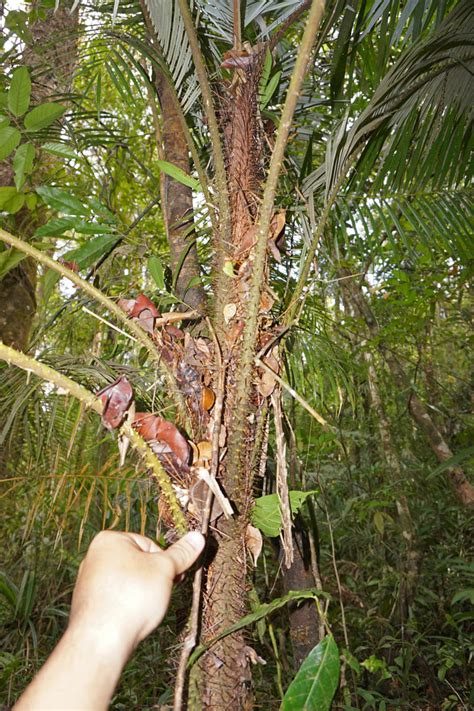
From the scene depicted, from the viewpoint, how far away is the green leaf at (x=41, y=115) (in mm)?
987

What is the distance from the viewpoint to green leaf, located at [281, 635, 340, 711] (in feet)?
2.16

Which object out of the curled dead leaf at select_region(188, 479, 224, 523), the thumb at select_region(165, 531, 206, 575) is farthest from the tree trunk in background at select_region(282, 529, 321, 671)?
the thumb at select_region(165, 531, 206, 575)

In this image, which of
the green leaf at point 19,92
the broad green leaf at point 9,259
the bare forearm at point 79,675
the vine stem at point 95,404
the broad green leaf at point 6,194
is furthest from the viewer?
the broad green leaf at point 6,194

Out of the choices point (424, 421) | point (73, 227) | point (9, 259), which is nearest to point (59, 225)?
point (73, 227)

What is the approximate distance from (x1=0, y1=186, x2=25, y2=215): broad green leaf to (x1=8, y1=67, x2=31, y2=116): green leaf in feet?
0.77

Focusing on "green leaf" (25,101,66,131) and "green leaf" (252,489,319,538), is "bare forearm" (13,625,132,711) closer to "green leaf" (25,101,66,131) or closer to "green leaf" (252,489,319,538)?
"green leaf" (252,489,319,538)

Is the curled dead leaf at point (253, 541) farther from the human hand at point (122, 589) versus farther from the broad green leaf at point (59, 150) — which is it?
the broad green leaf at point (59, 150)

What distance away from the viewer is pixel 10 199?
3.94ft

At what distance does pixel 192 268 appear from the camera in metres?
1.23

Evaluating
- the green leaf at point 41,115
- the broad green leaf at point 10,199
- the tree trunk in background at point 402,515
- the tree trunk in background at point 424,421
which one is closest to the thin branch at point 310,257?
the green leaf at point 41,115

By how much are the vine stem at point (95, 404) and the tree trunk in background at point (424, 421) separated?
62.0 inches

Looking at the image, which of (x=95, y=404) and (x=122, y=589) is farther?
(x=95, y=404)

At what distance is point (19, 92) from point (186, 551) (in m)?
0.86

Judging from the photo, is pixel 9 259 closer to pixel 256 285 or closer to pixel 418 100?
pixel 256 285
